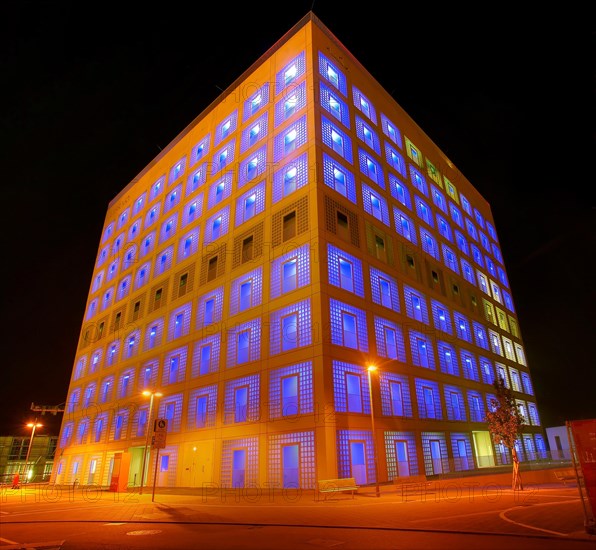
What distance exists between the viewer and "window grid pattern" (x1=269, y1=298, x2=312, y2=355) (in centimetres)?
2611

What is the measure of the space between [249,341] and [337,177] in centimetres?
1433

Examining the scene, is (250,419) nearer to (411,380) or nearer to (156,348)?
(411,380)

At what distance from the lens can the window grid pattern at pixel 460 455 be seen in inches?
1159

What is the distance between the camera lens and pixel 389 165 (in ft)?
133

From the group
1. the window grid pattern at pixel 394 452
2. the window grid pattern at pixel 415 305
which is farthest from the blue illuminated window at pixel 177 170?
the window grid pattern at pixel 394 452

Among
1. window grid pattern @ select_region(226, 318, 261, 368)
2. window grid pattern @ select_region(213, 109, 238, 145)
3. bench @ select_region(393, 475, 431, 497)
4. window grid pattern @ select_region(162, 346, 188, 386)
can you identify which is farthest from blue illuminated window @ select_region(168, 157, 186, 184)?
bench @ select_region(393, 475, 431, 497)

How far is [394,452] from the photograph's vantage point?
26797 millimetres

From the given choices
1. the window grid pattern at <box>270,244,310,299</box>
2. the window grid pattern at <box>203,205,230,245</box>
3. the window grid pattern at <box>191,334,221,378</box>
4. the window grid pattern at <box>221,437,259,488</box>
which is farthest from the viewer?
the window grid pattern at <box>203,205,230,245</box>

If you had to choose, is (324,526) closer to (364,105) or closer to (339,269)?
(339,269)

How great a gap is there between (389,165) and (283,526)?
116ft

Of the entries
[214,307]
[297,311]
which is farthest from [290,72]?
[297,311]

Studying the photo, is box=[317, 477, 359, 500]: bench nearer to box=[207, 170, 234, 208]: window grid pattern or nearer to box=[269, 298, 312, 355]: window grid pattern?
box=[269, 298, 312, 355]: window grid pattern

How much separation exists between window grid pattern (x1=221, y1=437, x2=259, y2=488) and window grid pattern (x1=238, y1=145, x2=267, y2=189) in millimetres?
21188

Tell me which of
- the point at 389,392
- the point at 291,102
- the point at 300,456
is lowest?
the point at 300,456
